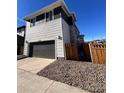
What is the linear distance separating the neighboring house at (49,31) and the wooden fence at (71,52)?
274 millimetres

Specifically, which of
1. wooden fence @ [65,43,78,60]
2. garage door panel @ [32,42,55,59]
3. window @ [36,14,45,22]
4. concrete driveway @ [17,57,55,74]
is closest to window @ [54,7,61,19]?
window @ [36,14,45,22]

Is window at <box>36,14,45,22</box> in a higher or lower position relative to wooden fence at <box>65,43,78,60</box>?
higher

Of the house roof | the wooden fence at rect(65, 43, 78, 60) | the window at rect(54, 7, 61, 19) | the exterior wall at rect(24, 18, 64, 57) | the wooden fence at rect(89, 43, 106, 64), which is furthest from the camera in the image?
the window at rect(54, 7, 61, 19)

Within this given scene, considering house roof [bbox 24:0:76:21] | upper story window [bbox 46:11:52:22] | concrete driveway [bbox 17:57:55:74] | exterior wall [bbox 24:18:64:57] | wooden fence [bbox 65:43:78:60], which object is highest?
house roof [bbox 24:0:76:21]

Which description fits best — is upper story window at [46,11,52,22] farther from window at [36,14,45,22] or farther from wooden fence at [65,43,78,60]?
wooden fence at [65,43,78,60]

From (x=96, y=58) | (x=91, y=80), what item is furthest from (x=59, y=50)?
(x=91, y=80)

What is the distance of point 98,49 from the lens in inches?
219

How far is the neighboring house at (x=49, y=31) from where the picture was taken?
796 cm

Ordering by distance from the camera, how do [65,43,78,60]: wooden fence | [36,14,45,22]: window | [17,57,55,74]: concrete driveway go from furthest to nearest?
1. [36,14,45,22]: window
2. [65,43,78,60]: wooden fence
3. [17,57,55,74]: concrete driveway

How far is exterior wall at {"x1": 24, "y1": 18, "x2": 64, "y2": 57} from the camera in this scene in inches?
310

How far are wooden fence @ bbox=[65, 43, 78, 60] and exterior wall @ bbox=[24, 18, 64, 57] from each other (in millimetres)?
418

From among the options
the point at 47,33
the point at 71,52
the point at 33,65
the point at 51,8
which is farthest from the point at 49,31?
the point at 33,65
